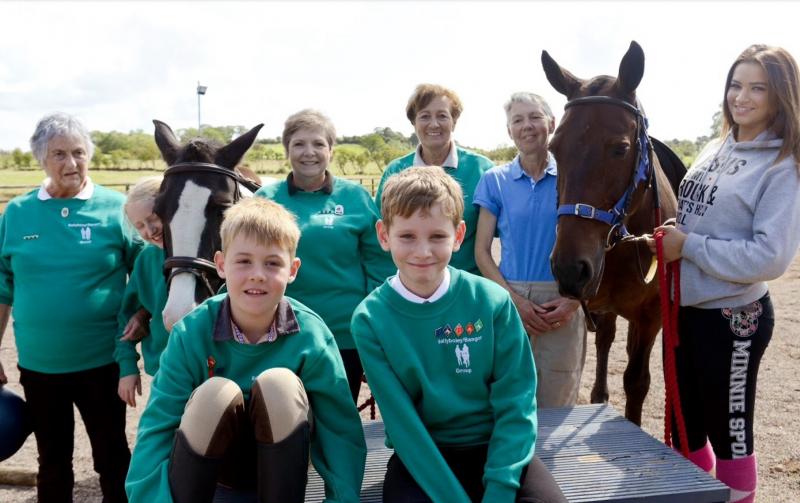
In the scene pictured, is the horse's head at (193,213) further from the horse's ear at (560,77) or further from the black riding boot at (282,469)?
the horse's ear at (560,77)

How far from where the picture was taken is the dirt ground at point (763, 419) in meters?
4.02

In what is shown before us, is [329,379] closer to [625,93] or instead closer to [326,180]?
[326,180]

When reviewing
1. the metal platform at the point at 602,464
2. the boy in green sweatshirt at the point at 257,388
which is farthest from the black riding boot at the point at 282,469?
the metal platform at the point at 602,464

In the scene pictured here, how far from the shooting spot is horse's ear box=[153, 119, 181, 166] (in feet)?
10.8

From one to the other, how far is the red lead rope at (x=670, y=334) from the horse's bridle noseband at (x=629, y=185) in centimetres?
22

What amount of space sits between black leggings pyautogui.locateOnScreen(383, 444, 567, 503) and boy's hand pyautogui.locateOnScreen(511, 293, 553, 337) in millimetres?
1188

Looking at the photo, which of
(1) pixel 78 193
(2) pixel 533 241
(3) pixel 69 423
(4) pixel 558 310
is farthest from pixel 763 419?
(1) pixel 78 193

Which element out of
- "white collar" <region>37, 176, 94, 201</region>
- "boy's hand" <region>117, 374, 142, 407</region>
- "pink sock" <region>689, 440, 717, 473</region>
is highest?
"white collar" <region>37, 176, 94, 201</region>

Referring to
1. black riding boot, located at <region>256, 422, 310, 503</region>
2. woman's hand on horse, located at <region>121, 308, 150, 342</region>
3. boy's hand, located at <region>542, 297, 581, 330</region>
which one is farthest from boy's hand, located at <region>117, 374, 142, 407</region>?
boy's hand, located at <region>542, 297, 581, 330</region>

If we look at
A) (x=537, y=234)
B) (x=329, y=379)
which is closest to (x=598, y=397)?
(x=537, y=234)

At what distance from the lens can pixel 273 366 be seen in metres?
2.21

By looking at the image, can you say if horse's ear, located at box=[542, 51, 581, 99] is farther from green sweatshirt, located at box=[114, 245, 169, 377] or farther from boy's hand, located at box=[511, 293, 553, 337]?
green sweatshirt, located at box=[114, 245, 169, 377]

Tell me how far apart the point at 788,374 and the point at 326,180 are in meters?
5.38

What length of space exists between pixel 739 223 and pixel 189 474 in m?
2.40
